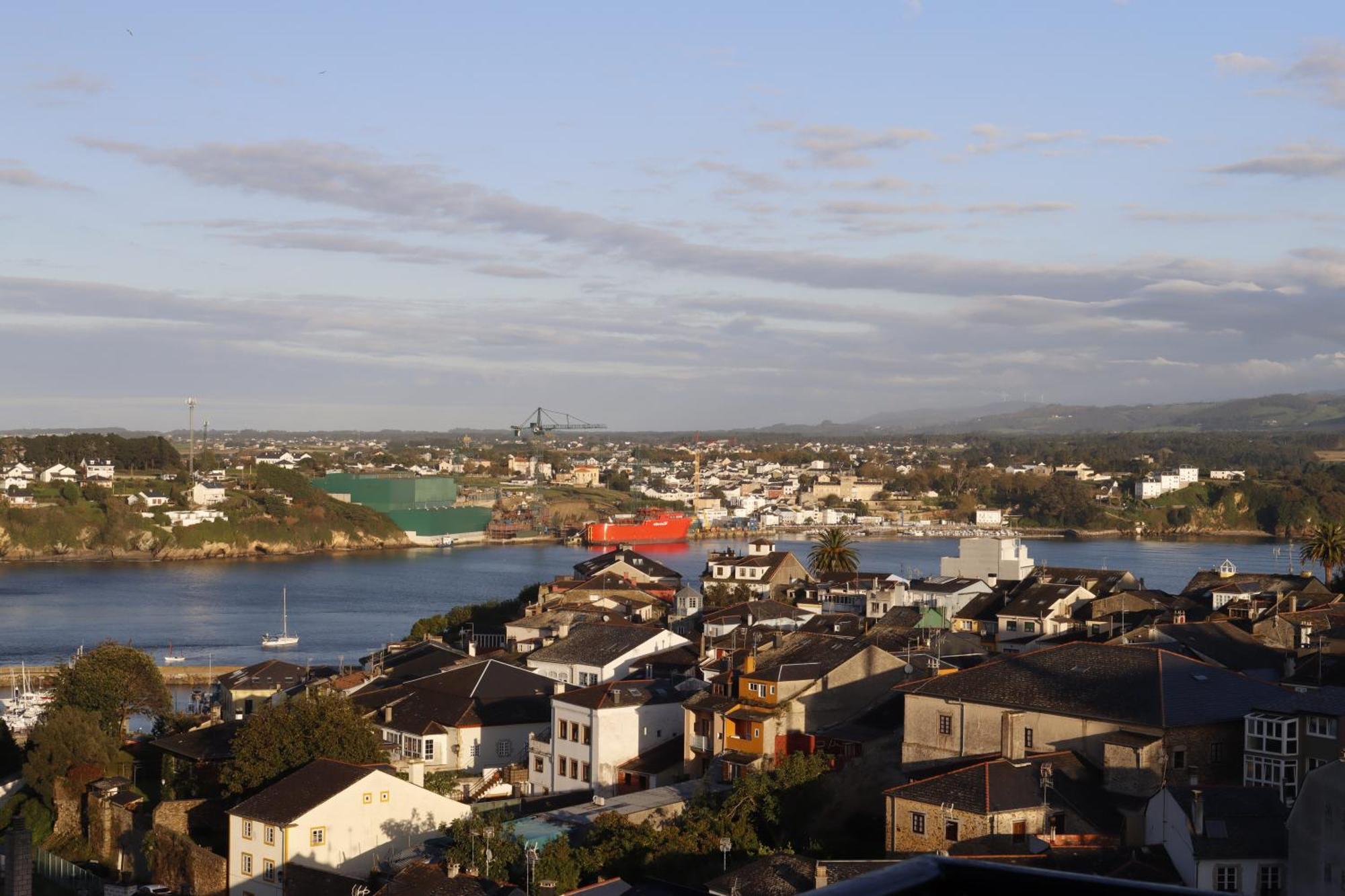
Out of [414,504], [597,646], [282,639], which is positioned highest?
[597,646]

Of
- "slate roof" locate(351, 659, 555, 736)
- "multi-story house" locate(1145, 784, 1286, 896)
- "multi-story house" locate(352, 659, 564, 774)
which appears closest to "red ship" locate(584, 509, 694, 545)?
"slate roof" locate(351, 659, 555, 736)

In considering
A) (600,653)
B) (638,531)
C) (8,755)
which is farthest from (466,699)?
(638,531)

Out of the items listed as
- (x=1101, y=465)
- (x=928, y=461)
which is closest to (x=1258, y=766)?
(x=1101, y=465)

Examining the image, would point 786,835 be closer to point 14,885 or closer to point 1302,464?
point 14,885

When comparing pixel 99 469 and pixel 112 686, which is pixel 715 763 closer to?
pixel 112 686

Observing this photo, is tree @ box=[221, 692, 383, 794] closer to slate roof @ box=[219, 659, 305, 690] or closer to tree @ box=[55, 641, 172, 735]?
tree @ box=[55, 641, 172, 735]

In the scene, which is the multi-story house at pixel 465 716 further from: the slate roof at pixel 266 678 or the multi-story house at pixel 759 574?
the multi-story house at pixel 759 574

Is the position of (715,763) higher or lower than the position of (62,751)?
higher
